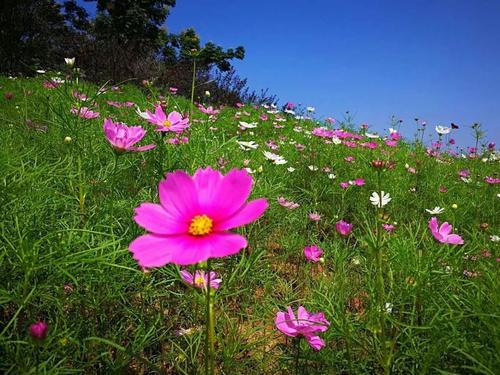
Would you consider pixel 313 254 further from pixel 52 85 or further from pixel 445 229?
pixel 52 85

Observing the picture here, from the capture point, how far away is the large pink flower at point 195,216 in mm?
547

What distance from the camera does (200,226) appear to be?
25.7 inches

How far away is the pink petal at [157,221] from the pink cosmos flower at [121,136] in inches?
17.0

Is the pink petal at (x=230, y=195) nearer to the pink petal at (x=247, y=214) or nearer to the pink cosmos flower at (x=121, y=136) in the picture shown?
the pink petal at (x=247, y=214)

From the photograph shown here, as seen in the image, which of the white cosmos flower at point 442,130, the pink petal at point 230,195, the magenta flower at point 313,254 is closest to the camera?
the pink petal at point 230,195

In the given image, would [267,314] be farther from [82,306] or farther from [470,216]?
[470,216]

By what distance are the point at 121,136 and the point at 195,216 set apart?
19.9 inches

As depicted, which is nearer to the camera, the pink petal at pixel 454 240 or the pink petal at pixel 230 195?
the pink petal at pixel 230 195

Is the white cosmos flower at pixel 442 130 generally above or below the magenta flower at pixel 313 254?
above

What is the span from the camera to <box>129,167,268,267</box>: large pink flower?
0.55 metres

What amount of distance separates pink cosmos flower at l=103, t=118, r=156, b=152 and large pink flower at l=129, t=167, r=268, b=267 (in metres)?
0.41

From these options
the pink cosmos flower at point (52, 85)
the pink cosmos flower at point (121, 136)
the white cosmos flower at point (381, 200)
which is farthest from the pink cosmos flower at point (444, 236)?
the pink cosmos flower at point (52, 85)

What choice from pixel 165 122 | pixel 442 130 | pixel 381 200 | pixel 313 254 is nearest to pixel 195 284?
pixel 381 200

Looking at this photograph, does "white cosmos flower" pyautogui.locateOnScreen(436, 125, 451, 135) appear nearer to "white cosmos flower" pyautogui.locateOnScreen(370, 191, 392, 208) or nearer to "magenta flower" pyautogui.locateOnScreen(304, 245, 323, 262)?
"white cosmos flower" pyautogui.locateOnScreen(370, 191, 392, 208)
